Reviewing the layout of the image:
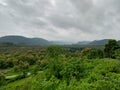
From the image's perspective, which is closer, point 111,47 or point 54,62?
point 54,62

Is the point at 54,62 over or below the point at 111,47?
below

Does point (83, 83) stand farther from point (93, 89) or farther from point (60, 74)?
point (60, 74)

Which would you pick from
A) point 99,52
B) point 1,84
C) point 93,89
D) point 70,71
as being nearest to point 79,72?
point 70,71

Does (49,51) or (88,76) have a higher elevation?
(49,51)

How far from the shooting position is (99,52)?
61688mm

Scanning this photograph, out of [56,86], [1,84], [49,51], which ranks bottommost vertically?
[1,84]

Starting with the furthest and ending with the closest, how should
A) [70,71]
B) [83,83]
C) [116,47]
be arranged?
[116,47]
[70,71]
[83,83]

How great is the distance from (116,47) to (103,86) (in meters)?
43.2

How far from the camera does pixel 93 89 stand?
19.9 metres

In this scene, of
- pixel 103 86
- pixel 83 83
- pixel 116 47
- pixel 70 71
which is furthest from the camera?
pixel 116 47

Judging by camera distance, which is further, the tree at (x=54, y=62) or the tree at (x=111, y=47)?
the tree at (x=111, y=47)

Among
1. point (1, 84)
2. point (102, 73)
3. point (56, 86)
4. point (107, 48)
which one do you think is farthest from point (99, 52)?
point (56, 86)

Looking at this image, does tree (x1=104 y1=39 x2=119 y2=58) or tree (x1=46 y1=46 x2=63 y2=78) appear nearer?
tree (x1=46 y1=46 x2=63 y2=78)

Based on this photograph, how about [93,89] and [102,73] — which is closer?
[93,89]
